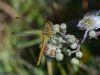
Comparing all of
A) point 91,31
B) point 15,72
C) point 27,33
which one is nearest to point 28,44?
point 27,33

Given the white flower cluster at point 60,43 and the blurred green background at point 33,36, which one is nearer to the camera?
the white flower cluster at point 60,43

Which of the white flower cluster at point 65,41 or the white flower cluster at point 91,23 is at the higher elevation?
the white flower cluster at point 91,23

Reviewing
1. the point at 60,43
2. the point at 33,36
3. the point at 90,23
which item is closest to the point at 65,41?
the point at 60,43

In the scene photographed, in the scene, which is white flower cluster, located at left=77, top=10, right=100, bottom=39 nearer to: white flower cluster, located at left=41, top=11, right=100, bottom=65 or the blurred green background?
white flower cluster, located at left=41, top=11, right=100, bottom=65

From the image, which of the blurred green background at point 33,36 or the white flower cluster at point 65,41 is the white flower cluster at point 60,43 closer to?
the white flower cluster at point 65,41

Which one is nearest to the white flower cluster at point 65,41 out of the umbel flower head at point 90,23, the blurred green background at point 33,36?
the umbel flower head at point 90,23

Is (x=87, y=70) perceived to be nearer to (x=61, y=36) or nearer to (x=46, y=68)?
(x=46, y=68)

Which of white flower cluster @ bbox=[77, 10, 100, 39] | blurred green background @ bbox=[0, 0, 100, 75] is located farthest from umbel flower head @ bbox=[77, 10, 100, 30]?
blurred green background @ bbox=[0, 0, 100, 75]
